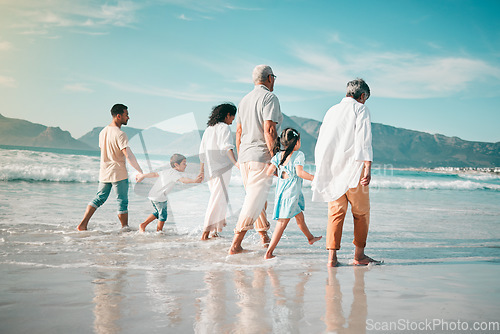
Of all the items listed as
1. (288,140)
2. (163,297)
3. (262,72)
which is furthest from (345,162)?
(163,297)

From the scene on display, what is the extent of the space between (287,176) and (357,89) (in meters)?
1.28

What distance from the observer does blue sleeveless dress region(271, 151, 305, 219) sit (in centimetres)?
452

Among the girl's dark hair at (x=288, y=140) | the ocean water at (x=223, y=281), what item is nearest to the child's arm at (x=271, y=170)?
the girl's dark hair at (x=288, y=140)

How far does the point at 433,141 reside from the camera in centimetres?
9362

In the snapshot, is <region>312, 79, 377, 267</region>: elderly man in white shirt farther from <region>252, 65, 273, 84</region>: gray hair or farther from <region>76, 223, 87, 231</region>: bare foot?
<region>76, 223, 87, 231</region>: bare foot

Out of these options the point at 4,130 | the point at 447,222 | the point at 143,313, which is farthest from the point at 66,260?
the point at 4,130

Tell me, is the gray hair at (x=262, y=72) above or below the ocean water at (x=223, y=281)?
above

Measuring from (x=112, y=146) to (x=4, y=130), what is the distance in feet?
237

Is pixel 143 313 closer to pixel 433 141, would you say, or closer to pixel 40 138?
pixel 40 138

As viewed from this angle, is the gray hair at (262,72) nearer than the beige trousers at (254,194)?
No

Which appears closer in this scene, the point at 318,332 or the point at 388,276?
the point at 318,332

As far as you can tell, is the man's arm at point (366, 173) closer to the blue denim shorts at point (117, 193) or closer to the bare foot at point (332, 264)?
the bare foot at point (332, 264)

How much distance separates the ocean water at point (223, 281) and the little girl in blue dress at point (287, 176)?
48cm

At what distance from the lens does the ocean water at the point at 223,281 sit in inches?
101
